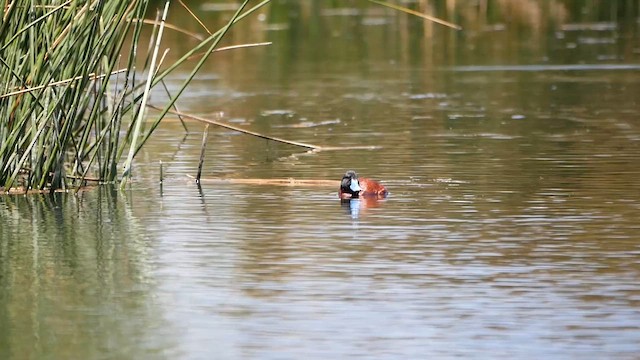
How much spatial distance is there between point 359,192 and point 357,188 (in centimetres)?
3

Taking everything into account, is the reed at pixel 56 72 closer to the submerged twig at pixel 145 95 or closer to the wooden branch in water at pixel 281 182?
the submerged twig at pixel 145 95

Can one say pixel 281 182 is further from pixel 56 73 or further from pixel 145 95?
pixel 56 73

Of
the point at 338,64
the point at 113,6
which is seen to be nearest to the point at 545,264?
the point at 113,6

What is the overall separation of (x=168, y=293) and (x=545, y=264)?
1.94 meters

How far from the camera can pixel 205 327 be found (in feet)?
24.7

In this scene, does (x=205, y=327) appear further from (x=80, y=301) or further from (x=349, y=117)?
(x=349, y=117)

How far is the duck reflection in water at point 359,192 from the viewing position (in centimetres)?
1117

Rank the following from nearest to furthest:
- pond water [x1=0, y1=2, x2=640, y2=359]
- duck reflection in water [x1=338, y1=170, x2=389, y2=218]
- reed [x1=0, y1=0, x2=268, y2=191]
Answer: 1. pond water [x1=0, y1=2, x2=640, y2=359]
2. reed [x1=0, y1=0, x2=268, y2=191]
3. duck reflection in water [x1=338, y1=170, x2=389, y2=218]

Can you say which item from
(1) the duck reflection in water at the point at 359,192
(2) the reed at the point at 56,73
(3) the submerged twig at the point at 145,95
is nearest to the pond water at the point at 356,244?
(1) the duck reflection in water at the point at 359,192

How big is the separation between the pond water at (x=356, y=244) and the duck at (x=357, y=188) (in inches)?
5.4

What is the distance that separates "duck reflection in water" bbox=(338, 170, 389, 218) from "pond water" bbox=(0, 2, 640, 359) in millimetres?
87

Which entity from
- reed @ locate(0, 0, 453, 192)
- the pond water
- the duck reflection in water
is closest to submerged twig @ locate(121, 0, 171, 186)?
reed @ locate(0, 0, 453, 192)

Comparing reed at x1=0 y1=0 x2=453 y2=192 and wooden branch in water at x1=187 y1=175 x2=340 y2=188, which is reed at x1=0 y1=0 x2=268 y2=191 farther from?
wooden branch in water at x1=187 y1=175 x2=340 y2=188

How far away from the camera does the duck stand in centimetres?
1129
